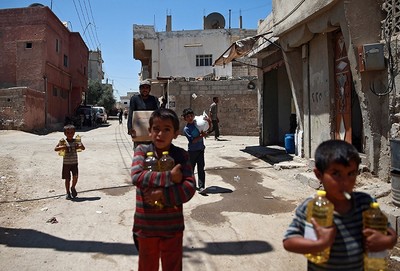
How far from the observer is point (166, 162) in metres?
2.10

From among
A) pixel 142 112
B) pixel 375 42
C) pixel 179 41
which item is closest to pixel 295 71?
pixel 375 42

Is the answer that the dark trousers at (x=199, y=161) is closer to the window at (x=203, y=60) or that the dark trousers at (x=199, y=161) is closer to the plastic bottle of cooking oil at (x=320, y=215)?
the plastic bottle of cooking oil at (x=320, y=215)

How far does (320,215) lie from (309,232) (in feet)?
0.33

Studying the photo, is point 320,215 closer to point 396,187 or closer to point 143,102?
point 396,187

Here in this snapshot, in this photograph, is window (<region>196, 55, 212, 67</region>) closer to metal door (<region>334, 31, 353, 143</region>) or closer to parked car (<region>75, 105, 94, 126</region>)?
parked car (<region>75, 105, 94, 126</region>)

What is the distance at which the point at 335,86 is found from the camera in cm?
737

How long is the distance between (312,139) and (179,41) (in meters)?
27.3

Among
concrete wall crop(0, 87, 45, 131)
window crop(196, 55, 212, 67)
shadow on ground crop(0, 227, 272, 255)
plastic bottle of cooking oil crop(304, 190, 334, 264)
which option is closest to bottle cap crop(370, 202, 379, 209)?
plastic bottle of cooking oil crop(304, 190, 334, 264)

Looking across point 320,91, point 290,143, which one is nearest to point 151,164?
point 320,91

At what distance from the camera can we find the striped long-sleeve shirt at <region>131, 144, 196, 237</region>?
2020 mm

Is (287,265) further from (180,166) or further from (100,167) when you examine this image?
(100,167)

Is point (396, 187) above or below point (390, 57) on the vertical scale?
below

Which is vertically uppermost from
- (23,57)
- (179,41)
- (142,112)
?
(179,41)

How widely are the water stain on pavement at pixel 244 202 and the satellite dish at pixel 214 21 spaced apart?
102 feet
